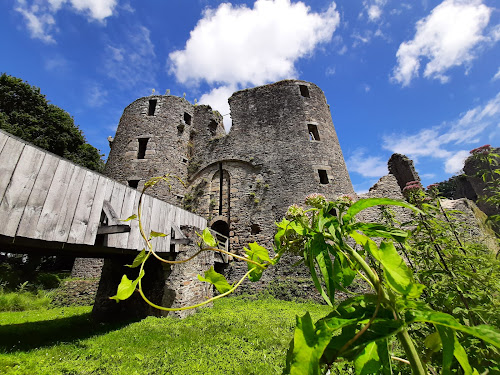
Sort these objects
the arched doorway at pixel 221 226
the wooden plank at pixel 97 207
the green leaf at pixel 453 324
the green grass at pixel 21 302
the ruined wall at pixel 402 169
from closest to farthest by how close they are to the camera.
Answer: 1. the green leaf at pixel 453 324
2. the wooden plank at pixel 97 207
3. the green grass at pixel 21 302
4. the arched doorway at pixel 221 226
5. the ruined wall at pixel 402 169

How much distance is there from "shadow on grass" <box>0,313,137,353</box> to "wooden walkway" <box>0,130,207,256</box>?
195cm

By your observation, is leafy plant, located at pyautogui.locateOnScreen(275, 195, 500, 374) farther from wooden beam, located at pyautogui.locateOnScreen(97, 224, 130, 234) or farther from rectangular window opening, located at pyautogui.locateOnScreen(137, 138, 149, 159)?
rectangular window opening, located at pyautogui.locateOnScreen(137, 138, 149, 159)

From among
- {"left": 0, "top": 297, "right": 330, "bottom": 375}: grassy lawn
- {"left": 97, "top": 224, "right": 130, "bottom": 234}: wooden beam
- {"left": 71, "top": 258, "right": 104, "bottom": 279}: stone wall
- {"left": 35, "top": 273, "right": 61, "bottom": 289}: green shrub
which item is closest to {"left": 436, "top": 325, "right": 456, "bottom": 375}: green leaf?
{"left": 0, "top": 297, "right": 330, "bottom": 375}: grassy lawn

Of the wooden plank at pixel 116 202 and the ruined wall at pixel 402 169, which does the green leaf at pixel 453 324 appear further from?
the ruined wall at pixel 402 169

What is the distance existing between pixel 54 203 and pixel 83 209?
480 mm

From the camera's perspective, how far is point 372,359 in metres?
0.49

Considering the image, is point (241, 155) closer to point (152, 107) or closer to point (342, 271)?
point (152, 107)

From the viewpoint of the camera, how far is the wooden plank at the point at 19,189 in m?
3.42

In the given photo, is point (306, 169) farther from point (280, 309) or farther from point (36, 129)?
point (36, 129)

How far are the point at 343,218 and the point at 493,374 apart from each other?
20.4 inches

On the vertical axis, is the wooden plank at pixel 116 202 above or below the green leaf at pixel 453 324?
above

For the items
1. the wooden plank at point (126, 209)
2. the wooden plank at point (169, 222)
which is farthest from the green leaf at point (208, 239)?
the wooden plank at point (169, 222)

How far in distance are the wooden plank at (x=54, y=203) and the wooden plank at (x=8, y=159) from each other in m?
0.55

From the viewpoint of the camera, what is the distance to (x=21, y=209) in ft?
11.7
